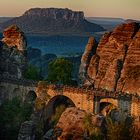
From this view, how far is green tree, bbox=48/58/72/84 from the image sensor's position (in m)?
73.7

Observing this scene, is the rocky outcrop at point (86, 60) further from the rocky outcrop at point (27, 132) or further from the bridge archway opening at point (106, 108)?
the rocky outcrop at point (27, 132)

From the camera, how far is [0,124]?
2488 inches

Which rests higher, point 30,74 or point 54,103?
point 30,74

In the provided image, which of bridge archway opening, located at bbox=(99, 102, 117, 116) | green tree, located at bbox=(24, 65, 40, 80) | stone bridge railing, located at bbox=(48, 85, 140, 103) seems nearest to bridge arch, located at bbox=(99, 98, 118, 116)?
bridge archway opening, located at bbox=(99, 102, 117, 116)

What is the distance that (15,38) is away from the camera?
2904 inches

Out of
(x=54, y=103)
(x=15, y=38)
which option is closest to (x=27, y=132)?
(x=54, y=103)

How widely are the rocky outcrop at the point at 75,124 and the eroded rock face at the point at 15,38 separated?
64.0ft

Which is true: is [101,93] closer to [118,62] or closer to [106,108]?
[106,108]

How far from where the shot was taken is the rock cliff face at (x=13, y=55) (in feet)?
235

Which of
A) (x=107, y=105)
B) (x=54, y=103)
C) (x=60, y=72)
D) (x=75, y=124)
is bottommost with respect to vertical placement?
(x=54, y=103)

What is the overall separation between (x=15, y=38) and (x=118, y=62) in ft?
45.4

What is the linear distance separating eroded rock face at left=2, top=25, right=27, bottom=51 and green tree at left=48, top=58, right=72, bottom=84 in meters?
5.32

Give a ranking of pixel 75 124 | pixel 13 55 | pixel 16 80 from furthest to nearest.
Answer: pixel 13 55 < pixel 16 80 < pixel 75 124

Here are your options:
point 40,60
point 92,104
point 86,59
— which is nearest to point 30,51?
point 40,60
